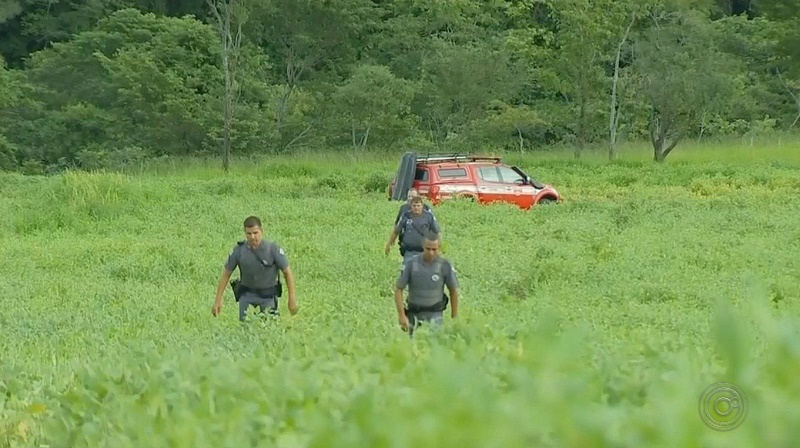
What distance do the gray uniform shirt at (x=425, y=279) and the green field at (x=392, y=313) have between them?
0.65 meters

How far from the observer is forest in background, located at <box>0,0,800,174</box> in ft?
127

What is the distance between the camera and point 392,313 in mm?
11617

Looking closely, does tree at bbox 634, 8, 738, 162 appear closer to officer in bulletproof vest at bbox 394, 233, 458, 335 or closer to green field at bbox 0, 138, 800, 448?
green field at bbox 0, 138, 800, 448

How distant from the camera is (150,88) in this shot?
140 feet

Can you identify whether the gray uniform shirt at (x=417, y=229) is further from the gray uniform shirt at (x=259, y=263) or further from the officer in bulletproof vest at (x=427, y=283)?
the officer in bulletproof vest at (x=427, y=283)

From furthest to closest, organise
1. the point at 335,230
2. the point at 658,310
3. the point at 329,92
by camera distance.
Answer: the point at 329,92 < the point at 335,230 < the point at 658,310

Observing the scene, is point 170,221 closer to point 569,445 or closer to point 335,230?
point 335,230

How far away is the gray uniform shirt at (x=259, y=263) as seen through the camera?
34.8ft

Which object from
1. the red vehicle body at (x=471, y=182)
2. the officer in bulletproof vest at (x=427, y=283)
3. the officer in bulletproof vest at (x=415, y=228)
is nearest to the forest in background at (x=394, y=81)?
the red vehicle body at (x=471, y=182)

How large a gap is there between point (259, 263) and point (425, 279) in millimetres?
1871

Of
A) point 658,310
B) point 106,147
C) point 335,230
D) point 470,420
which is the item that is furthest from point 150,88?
point 470,420

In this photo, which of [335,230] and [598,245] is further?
[335,230]

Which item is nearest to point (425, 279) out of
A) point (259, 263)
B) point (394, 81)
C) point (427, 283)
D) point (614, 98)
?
point (427, 283)

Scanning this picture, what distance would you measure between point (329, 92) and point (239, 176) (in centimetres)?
1443
